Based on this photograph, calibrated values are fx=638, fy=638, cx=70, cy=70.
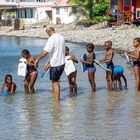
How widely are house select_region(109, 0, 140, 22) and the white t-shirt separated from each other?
130ft

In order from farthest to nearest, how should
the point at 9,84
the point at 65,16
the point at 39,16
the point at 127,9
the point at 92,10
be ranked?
the point at 39,16
the point at 65,16
the point at 92,10
the point at 127,9
the point at 9,84

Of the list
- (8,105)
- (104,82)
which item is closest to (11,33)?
(104,82)

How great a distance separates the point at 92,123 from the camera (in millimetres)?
9969

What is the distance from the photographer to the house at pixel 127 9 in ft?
171

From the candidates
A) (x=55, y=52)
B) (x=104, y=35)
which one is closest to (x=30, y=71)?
(x=55, y=52)

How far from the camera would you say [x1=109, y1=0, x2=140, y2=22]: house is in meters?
52.0

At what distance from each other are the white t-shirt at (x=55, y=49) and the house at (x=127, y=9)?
130 ft

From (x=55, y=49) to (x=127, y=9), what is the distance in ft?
142

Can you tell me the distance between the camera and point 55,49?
1204cm

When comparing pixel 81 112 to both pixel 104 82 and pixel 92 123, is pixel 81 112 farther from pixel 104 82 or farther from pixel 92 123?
pixel 104 82

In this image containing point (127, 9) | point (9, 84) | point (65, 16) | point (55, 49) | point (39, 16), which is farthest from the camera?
point (39, 16)

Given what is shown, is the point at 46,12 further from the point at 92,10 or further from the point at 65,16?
the point at 92,10

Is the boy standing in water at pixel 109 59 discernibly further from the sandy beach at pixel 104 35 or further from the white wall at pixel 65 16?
the white wall at pixel 65 16

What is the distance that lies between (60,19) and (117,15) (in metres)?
26.7
